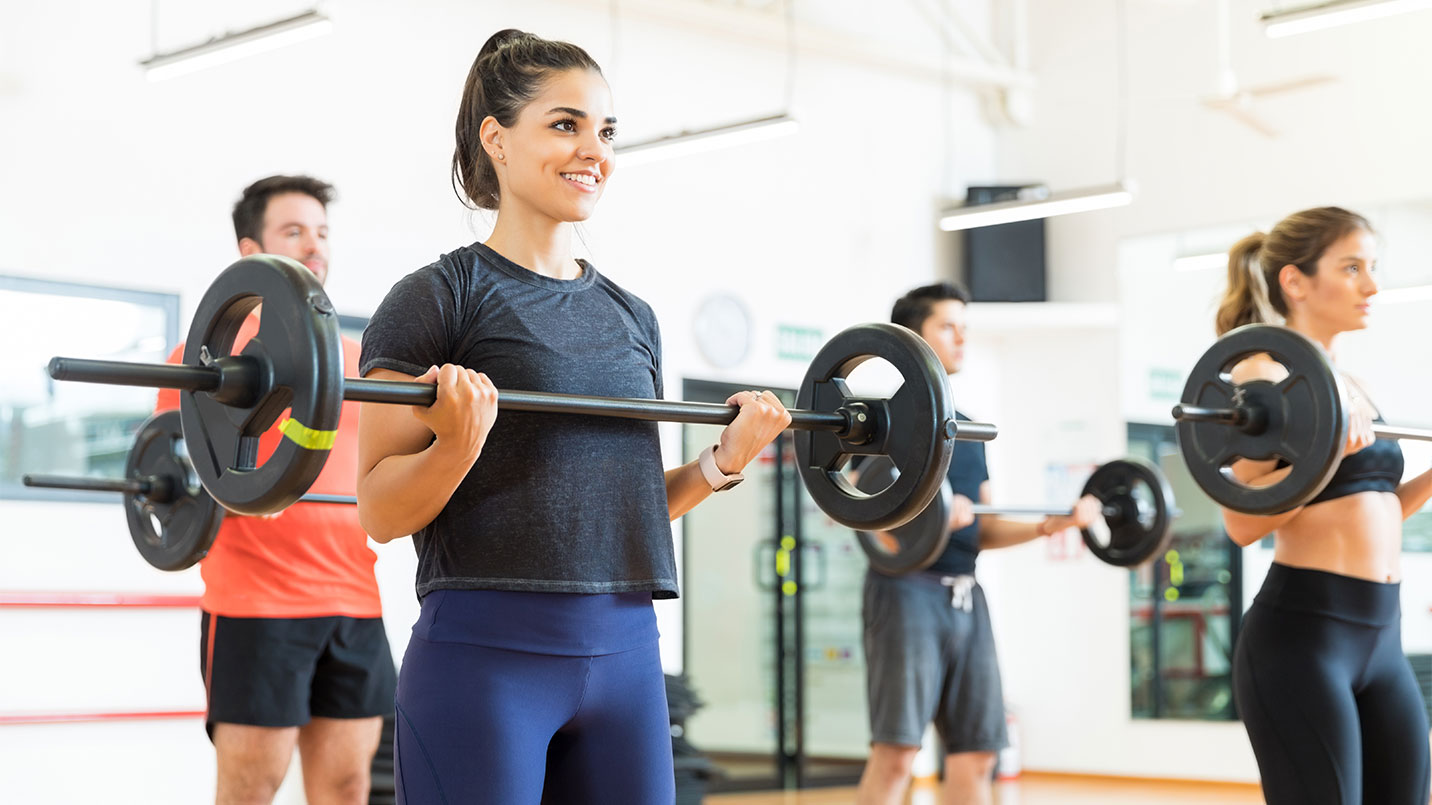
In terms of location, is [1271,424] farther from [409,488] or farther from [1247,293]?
[409,488]

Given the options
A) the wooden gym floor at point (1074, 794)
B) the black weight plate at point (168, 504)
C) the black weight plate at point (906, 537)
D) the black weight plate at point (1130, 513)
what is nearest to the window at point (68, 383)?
the black weight plate at point (168, 504)

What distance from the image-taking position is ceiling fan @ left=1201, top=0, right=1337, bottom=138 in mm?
6590

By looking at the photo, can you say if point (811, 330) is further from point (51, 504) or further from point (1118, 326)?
point (51, 504)

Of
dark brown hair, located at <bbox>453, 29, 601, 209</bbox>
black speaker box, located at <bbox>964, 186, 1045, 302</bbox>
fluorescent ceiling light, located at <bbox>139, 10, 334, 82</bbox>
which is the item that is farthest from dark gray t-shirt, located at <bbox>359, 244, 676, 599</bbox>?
black speaker box, located at <bbox>964, 186, 1045, 302</bbox>

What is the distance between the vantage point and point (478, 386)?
4.84 feet

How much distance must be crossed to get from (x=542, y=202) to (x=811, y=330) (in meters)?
5.57

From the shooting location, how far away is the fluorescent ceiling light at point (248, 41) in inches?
178

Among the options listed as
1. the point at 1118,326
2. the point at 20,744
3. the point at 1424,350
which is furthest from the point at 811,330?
the point at 20,744

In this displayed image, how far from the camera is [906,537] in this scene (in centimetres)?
358

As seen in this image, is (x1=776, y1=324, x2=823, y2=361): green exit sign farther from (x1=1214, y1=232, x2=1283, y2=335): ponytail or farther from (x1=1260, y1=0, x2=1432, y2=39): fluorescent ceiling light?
(x1=1214, y1=232, x2=1283, y2=335): ponytail

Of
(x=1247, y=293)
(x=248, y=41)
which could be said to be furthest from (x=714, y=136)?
(x=1247, y=293)

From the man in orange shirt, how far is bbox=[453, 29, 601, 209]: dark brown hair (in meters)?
0.97

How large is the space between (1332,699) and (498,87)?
1612 mm

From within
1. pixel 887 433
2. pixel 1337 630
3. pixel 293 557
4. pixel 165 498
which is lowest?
pixel 1337 630
